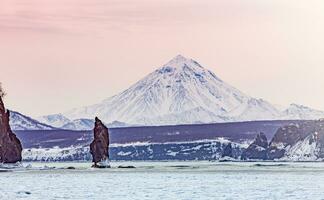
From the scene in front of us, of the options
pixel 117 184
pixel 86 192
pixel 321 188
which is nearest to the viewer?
pixel 86 192

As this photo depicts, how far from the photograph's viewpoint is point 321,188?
168 m

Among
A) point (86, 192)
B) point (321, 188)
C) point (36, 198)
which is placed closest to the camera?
point (36, 198)

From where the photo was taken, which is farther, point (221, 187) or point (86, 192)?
point (221, 187)

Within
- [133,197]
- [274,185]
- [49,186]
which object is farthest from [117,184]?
[133,197]

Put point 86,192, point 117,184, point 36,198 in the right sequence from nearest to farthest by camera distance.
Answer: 1. point 36,198
2. point 86,192
3. point 117,184

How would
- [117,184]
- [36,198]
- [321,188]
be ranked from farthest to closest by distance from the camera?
[117,184]
[321,188]
[36,198]

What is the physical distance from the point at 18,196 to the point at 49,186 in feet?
112

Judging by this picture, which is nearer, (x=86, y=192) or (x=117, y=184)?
(x=86, y=192)

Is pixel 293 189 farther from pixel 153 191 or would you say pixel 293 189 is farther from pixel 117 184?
pixel 117 184

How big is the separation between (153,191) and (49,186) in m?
24.2

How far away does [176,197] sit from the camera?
5610 inches

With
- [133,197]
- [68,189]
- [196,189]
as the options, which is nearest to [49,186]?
[68,189]

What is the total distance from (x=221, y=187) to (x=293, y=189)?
43.3 ft

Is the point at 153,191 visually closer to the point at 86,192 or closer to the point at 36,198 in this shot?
the point at 86,192
